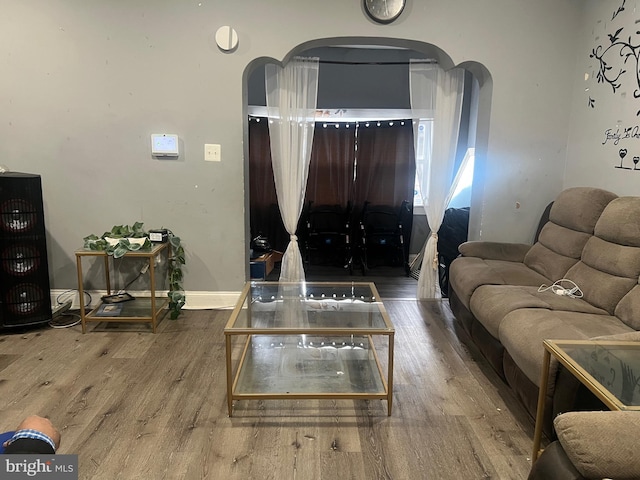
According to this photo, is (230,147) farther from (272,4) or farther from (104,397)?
(104,397)

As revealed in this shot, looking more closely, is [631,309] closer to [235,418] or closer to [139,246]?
[235,418]

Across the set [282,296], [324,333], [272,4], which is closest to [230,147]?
[272,4]

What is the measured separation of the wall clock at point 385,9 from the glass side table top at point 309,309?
6.40ft

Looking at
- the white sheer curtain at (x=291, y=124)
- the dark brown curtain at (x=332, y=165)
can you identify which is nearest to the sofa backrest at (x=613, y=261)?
the white sheer curtain at (x=291, y=124)

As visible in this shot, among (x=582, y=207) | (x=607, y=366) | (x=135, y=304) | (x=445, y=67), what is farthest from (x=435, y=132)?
(x=135, y=304)

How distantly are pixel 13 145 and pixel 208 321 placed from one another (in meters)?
1.91

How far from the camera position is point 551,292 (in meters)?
2.67

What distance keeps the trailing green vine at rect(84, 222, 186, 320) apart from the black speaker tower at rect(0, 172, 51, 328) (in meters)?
0.32

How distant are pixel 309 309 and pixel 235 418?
72 centimetres

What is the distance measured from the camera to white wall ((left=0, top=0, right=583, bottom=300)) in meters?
3.27

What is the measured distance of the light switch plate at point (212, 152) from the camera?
342 cm

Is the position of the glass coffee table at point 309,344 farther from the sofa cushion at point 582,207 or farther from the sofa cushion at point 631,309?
the sofa cushion at point 582,207

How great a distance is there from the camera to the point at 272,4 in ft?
10.8

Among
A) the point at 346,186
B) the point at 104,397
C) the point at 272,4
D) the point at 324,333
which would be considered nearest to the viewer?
the point at 324,333
